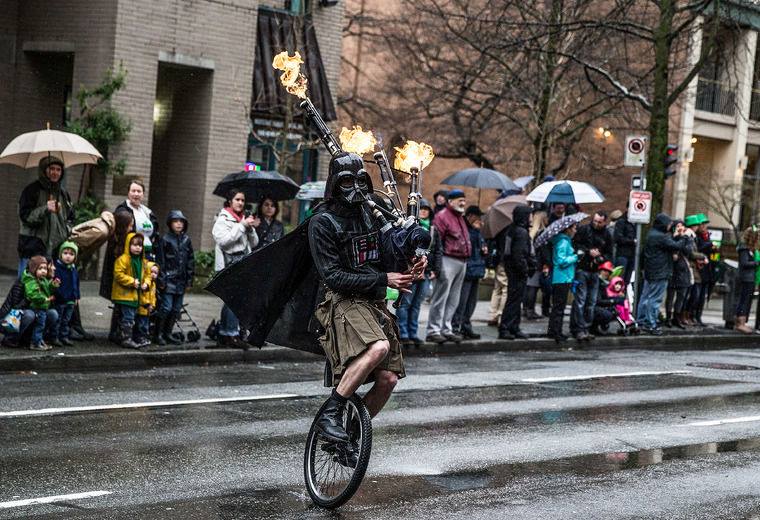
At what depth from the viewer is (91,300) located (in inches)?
705

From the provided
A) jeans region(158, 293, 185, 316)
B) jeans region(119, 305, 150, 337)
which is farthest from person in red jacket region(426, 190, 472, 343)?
jeans region(119, 305, 150, 337)

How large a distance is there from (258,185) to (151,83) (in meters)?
6.30

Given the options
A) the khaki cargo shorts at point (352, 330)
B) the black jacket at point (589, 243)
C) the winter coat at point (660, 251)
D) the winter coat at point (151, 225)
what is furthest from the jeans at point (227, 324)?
the winter coat at point (660, 251)

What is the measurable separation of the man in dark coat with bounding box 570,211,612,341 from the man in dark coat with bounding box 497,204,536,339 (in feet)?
3.55

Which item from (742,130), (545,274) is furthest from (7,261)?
(742,130)

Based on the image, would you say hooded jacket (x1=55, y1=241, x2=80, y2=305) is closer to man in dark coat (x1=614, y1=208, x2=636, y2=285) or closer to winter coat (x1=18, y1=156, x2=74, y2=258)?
winter coat (x1=18, y1=156, x2=74, y2=258)

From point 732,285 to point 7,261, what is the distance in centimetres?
1278

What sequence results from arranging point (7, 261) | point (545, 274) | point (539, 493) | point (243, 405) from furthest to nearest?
point (7, 261)
point (545, 274)
point (243, 405)
point (539, 493)

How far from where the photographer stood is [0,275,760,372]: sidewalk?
12938 millimetres

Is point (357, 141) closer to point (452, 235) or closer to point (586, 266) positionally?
point (452, 235)

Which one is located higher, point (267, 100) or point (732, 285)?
point (267, 100)

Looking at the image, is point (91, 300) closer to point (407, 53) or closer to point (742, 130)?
point (407, 53)

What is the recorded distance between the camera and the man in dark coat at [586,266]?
18.5 meters

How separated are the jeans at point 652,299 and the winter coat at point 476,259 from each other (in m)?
4.16
